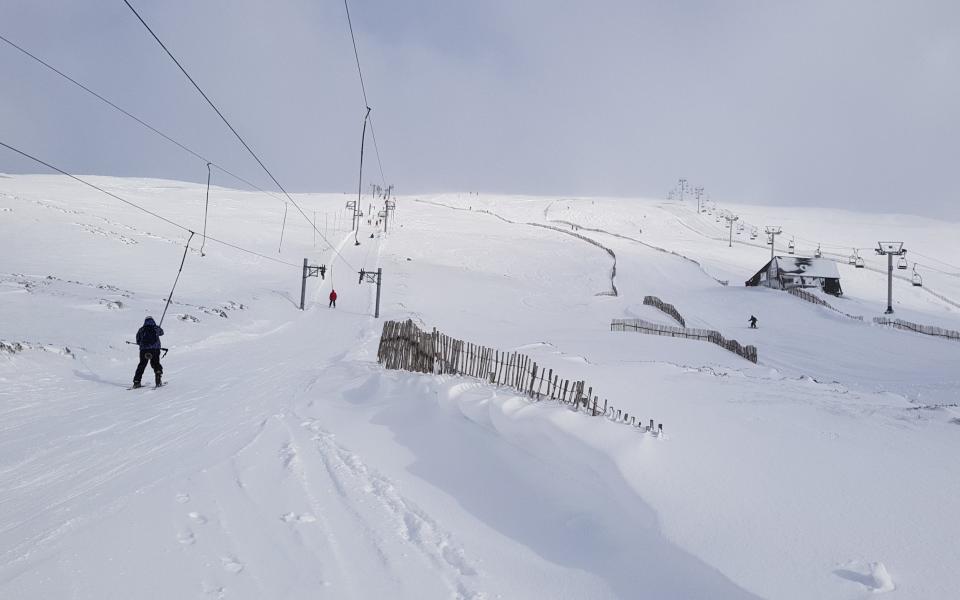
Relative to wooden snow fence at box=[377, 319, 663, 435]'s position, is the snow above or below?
below

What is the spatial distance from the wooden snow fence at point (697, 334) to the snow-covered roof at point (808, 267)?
3347 centimetres

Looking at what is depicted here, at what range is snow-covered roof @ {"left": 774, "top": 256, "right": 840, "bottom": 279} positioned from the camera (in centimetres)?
5553

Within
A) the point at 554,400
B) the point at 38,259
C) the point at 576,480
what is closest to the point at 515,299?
the point at 38,259

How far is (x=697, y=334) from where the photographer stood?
26.4m

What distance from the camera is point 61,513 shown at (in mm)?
5113

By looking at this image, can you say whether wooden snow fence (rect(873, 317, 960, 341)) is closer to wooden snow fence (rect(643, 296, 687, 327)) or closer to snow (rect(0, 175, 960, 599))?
wooden snow fence (rect(643, 296, 687, 327))

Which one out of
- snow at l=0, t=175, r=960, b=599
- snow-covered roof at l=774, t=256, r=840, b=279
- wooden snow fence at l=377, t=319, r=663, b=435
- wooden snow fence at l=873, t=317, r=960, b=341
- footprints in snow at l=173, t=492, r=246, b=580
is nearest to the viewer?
footprints in snow at l=173, t=492, r=246, b=580

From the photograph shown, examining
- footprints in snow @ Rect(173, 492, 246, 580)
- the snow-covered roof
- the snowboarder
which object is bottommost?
footprints in snow @ Rect(173, 492, 246, 580)

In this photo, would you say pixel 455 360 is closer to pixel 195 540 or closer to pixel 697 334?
pixel 195 540

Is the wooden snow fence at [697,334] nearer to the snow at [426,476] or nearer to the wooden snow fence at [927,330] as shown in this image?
the snow at [426,476]

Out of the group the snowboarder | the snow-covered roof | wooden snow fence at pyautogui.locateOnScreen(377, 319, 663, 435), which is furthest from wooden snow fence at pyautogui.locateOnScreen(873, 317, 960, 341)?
the snowboarder

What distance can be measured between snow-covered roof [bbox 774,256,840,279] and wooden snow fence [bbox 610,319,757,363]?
3347cm

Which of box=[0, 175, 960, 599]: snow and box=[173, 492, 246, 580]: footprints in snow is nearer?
box=[173, 492, 246, 580]: footprints in snow

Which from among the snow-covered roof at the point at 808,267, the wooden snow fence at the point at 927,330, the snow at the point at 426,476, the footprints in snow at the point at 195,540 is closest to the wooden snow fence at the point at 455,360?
the snow at the point at 426,476
